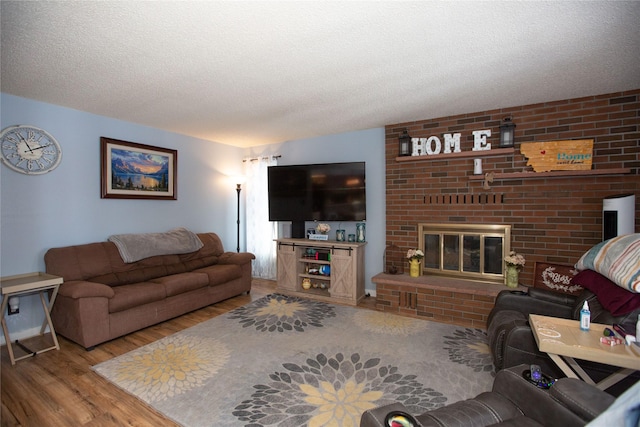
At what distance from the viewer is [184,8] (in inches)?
63.7

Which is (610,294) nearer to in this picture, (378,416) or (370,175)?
(378,416)

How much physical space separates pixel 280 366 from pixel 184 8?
2557 millimetres

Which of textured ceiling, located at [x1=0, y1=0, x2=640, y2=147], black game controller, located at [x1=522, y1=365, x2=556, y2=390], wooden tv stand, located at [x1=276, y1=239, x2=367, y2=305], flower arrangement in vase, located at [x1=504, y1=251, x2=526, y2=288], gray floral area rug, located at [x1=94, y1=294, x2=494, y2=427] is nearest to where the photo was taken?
black game controller, located at [x1=522, y1=365, x2=556, y2=390]

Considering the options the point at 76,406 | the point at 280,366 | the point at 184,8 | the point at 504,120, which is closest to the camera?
the point at 184,8

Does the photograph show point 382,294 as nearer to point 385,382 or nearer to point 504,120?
point 385,382

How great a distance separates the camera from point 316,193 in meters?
4.42

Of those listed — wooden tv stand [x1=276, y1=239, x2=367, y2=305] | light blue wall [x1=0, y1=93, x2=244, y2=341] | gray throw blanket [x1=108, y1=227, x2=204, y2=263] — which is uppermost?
light blue wall [x1=0, y1=93, x2=244, y2=341]

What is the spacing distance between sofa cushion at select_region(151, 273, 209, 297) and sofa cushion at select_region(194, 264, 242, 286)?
0.32 ft

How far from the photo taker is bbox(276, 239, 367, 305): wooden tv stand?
401 centimetres

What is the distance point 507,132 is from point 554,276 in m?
1.62

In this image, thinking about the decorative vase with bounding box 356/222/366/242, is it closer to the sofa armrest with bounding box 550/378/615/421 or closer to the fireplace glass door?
the fireplace glass door

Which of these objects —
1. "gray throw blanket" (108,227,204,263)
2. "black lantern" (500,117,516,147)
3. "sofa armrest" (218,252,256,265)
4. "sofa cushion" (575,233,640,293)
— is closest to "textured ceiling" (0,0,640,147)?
"black lantern" (500,117,516,147)

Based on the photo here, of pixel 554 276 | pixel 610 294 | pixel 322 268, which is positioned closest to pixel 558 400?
pixel 610 294

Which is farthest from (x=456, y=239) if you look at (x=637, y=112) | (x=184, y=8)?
(x=184, y=8)
